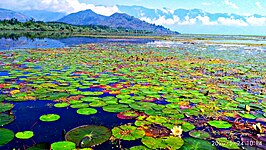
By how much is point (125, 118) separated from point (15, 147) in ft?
6.47

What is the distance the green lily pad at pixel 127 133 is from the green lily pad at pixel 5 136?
156 centimetres

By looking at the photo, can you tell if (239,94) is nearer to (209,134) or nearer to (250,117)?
(250,117)

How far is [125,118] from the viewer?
4.48 metres

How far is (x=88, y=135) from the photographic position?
11.6 feet

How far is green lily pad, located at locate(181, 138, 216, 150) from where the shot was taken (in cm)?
334

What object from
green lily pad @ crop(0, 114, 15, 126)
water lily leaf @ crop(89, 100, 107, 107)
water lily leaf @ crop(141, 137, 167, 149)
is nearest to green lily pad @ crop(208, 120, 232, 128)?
water lily leaf @ crop(141, 137, 167, 149)

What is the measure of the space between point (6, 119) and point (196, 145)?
3346 millimetres

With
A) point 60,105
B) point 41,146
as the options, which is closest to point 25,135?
point 41,146

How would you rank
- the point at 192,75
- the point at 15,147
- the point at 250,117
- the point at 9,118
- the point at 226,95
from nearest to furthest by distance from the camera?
the point at 15,147 < the point at 9,118 < the point at 250,117 < the point at 226,95 < the point at 192,75

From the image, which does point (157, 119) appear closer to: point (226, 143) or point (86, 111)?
point (226, 143)

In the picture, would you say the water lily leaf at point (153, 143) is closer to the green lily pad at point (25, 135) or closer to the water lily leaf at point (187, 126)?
the water lily leaf at point (187, 126)

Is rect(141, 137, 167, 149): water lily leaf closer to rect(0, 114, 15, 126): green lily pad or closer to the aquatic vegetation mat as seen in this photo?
the aquatic vegetation mat

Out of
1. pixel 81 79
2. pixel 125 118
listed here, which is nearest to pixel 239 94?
pixel 125 118

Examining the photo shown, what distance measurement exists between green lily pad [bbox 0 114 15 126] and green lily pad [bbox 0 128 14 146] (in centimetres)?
35
